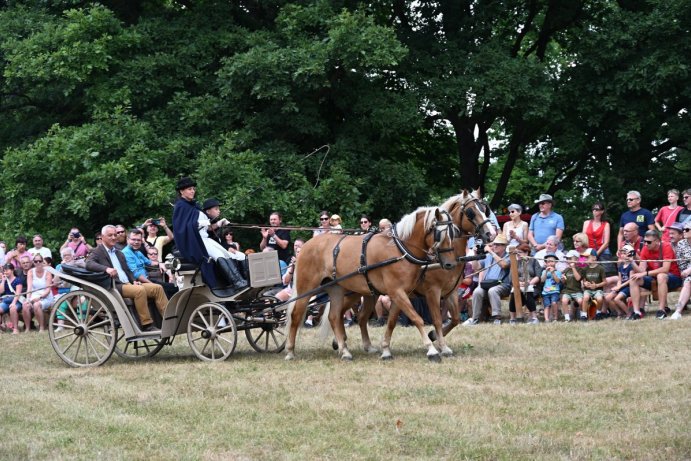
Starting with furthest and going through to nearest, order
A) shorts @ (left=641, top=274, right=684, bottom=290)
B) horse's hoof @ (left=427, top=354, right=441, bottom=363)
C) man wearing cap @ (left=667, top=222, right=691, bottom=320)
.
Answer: shorts @ (left=641, top=274, right=684, bottom=290)
man wearing cap @ (left=667, top=222, right=691, bottom=320)
horse's hoof @ (left=427, top=354, right=441, bottom=363)

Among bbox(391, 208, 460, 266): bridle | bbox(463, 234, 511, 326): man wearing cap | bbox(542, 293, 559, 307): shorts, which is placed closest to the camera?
bbox(391, 208, 460, 266): bridle

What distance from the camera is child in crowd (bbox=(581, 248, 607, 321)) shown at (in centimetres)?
1584

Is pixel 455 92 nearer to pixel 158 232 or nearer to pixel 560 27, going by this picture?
pixel 560 27

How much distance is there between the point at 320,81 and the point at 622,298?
716cm

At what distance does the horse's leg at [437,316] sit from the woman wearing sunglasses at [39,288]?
9.02 metres

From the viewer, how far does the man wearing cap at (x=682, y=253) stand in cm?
1484

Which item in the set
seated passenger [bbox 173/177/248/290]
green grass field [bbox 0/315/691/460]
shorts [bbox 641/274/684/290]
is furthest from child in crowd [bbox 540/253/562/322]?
seated passenger [bbox 173/177/248/290]

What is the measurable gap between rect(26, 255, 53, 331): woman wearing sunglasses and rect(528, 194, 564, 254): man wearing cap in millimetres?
8840

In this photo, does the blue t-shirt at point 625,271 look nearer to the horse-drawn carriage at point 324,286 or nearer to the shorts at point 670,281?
the shorts at point 670,281

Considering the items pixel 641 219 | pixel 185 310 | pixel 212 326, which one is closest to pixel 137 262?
pixel 185 310

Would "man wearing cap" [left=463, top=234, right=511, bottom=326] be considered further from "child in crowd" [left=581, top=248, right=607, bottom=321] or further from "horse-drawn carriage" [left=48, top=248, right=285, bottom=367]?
"horse-drawn carriage" [left=48, top=248, right=285, bottom=367]

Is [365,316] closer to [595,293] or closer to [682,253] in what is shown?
[595,293]

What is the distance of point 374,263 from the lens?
12555 millimetres

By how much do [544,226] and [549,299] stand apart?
1333 millimetres
